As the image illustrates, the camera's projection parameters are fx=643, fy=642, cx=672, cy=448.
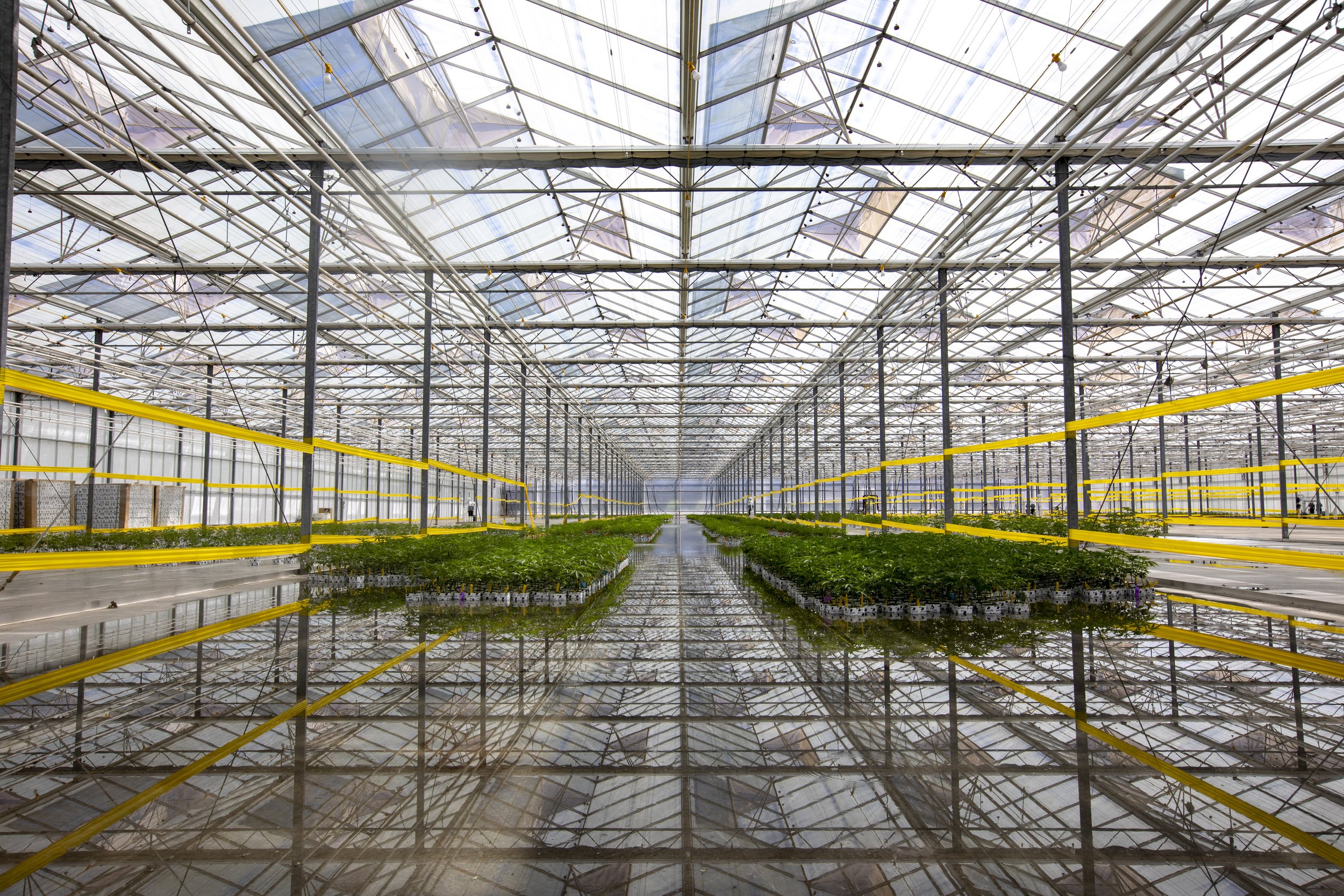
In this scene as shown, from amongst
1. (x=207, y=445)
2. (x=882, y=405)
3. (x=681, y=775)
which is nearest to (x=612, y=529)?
(x=882, y=405)

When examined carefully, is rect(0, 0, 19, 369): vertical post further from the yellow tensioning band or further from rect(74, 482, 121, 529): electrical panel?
rect(74, 482, 121, 529): electrical panel

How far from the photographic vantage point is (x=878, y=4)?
896 centimetres

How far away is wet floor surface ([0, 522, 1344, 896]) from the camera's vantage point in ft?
9.45

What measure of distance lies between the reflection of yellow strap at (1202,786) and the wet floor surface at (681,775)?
7cm

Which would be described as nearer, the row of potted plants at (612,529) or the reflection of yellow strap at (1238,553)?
the reflection of yellow strap at (1238,553)

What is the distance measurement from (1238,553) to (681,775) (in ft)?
32.3

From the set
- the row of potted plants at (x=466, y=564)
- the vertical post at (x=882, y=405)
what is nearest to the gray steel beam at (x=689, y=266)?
the vertical post at (x=882, y=405)

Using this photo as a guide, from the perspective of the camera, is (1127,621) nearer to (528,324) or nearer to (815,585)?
(815,585)

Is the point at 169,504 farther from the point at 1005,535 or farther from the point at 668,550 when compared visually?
the point at 1005,535

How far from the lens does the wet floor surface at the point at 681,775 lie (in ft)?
9.45

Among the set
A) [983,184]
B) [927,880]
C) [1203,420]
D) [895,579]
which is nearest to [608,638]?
[895,579]

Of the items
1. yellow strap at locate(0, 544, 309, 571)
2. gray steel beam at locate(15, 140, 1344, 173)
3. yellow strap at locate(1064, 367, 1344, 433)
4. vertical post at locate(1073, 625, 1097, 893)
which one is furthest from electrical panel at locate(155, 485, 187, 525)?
yellow strap at locate(1064, 367, 1344, 433)

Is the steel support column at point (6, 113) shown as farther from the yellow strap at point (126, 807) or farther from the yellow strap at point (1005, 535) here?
the yellow strap at point (1005, 535)

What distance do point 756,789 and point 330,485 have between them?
5030cm
